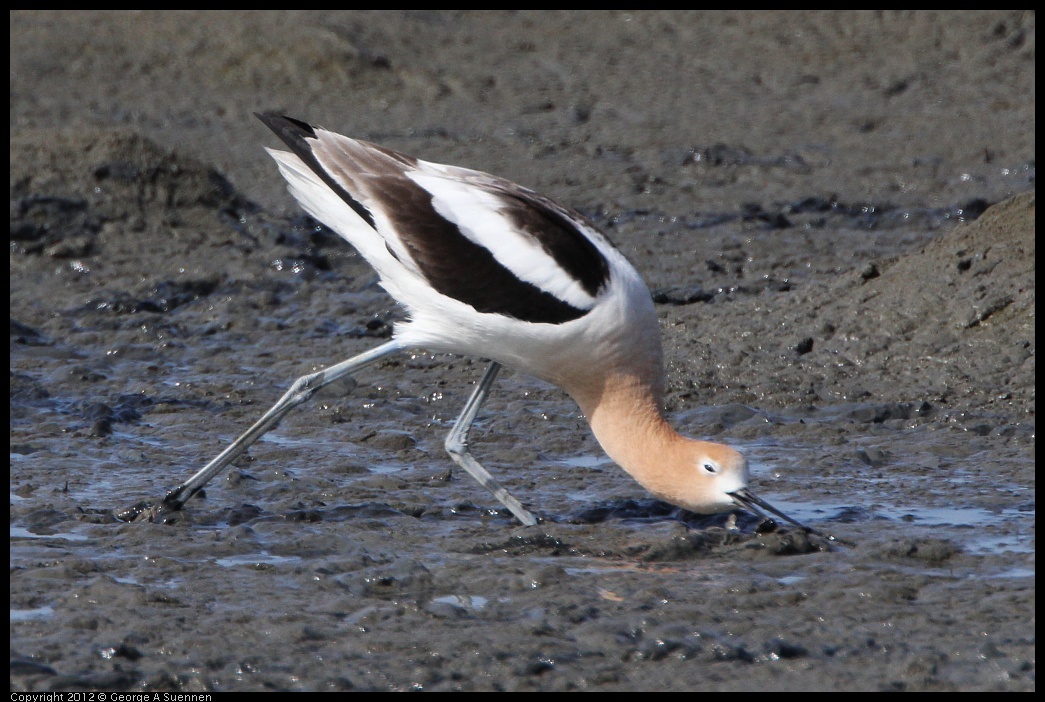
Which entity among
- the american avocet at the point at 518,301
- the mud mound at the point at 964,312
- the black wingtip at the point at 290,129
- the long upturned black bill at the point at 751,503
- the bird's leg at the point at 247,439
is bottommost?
the bird's leg at the point at 247,439

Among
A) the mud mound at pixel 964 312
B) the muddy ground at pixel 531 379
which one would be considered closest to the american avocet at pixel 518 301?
the muddy ground at pixel 531 379

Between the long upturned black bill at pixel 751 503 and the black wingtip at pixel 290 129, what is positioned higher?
the black wingtip at pixel 290 129

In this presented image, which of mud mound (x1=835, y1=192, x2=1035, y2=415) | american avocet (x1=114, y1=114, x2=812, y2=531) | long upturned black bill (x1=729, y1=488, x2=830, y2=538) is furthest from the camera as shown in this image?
mud mound (x1=835, y1=192, x2=1035, y2=415)

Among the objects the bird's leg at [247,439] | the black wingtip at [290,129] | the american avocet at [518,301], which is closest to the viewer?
the american avocet at [518,301]

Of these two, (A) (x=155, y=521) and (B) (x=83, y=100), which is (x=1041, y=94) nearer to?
(B) (x=83, y=100)

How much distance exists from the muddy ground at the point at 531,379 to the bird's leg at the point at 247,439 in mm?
110

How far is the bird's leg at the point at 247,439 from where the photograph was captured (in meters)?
4.98

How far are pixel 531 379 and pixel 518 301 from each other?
188 cm

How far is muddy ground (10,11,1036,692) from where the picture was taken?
392 cm

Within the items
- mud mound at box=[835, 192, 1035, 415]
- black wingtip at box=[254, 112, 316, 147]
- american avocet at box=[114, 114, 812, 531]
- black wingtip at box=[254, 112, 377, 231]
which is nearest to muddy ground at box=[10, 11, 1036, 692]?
mud mound at box=[835, 192, 1035, 415]

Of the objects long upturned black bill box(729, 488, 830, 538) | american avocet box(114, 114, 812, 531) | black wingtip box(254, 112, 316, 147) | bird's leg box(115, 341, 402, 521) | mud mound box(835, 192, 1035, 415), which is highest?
mud mound box(835, 192, 1035, 415)

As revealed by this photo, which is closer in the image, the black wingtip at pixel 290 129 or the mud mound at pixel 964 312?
the black wingtip at pixel 290 129

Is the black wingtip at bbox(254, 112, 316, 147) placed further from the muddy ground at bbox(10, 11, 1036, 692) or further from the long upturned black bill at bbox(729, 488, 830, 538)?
the long upturned black bill at bbox(729, 488, 830, 538)

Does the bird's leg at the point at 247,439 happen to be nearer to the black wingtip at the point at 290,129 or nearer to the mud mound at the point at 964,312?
the black wingtip at the point at 290,129
